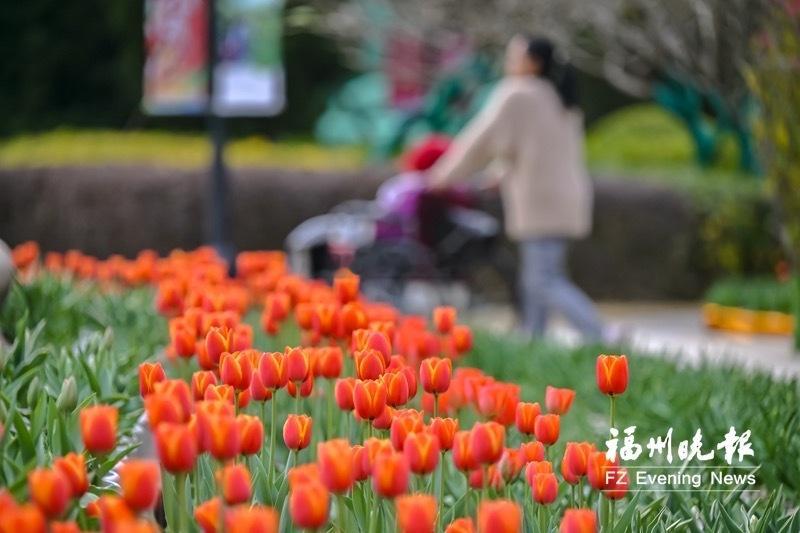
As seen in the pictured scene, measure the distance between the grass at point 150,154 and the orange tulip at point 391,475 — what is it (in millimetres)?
10731

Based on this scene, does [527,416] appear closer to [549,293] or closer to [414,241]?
[549,293]

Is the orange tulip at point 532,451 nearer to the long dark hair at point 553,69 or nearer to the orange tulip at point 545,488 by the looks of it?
the orange tulip at point 545,488

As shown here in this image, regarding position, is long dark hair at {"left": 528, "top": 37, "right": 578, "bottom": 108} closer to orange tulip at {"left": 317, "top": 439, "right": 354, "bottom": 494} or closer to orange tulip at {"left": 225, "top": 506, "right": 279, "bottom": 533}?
orange tulip at {"left": 317, "top": 439, "right": 354, "bottom": 494}

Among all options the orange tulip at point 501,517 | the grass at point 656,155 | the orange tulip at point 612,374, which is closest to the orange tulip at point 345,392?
the orange tulip at point 612,374

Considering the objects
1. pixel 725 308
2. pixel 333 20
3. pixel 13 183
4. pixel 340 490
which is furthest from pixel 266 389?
pixel 333 20

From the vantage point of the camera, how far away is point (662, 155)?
16.2 meters

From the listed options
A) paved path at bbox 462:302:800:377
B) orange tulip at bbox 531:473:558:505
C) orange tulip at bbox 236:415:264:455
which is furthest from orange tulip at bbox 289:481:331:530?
paved path at bbox 462:302:800:377

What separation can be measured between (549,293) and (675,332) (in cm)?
337

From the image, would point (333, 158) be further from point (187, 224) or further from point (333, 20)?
point (333, 20)

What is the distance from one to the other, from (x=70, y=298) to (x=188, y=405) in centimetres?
314

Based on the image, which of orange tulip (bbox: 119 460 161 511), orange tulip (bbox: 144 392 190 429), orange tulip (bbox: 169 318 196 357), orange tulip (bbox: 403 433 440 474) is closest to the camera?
orange tulip (bbox: 119 460 161 511)

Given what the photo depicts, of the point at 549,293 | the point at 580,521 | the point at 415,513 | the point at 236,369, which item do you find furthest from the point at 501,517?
the point at 549,293

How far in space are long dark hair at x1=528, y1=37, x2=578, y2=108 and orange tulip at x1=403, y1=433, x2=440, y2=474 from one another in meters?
5.67

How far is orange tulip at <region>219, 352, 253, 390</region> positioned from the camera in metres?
2.38
